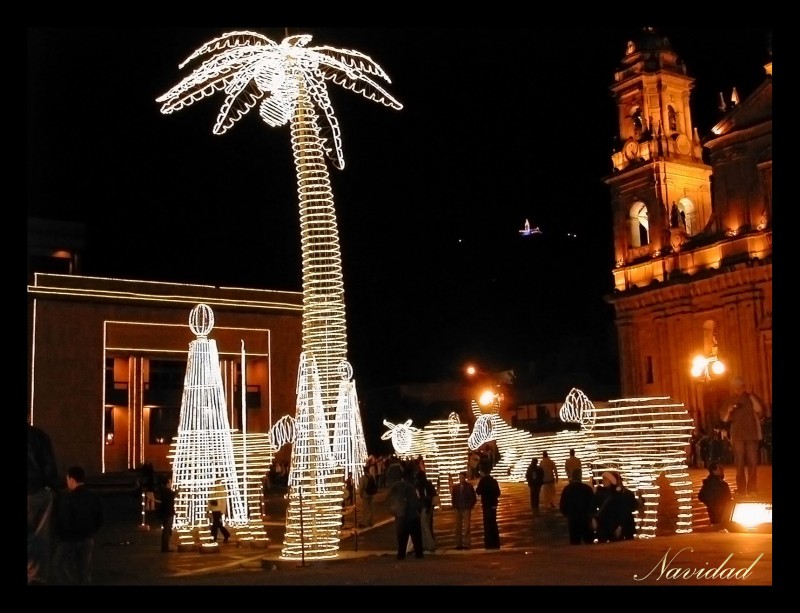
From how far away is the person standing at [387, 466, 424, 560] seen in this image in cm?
1623

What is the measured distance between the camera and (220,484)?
19.8 meters

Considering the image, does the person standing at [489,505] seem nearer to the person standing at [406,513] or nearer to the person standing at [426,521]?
the person standing at [426,521]

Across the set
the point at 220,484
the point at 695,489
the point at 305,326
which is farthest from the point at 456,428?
the point at 305,326

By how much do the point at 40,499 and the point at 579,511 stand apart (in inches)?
383

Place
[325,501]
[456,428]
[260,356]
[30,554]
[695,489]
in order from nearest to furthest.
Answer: [30,554]
[325,501]
[695,489]
[456,428]
[260,356]

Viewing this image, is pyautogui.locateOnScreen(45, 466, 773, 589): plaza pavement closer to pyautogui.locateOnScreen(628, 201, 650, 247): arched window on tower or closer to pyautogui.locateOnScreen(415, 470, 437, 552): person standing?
pyautogui.locateOnScreen(415, 470, 437, 552): person standing

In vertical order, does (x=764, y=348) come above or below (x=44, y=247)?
below

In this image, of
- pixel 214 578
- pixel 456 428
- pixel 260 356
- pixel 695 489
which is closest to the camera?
pixel 214 578

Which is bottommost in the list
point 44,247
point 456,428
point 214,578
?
point 214,578

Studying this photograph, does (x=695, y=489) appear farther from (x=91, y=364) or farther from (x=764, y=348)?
(x=91, y=364)

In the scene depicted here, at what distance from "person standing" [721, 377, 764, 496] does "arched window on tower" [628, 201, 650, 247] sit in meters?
34.5

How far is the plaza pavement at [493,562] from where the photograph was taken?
1255 cm

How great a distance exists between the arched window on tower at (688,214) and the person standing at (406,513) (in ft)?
128

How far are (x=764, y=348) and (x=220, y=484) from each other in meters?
31.3
